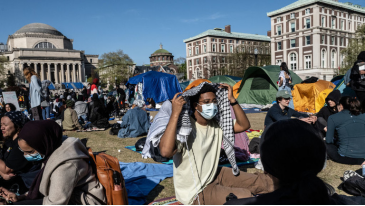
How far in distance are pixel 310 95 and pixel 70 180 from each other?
38.8ft

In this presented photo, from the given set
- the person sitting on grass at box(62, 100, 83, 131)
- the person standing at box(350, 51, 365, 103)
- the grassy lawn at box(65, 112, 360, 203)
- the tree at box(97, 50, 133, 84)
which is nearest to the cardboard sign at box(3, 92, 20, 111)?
the person sitting on grass at box(62, 100, 83, 131)

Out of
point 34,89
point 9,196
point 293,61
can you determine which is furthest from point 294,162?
point 293,61

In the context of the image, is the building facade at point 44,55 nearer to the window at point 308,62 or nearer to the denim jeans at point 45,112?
the window at point 308,62

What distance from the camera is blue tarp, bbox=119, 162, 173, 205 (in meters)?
3.59

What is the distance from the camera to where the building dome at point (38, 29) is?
258 feet

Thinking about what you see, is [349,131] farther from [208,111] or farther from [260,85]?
[260,85]

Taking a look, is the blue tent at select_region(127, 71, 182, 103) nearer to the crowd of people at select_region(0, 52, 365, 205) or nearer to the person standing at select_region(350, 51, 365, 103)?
the person standing at select_region(350, 51, 365, 103)

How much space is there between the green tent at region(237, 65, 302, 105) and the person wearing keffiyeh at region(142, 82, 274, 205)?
12084mm

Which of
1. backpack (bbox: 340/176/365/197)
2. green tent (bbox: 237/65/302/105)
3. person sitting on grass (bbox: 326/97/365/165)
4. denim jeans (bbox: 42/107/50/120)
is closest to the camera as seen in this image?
backpack (bbox: 340/176/365/197)

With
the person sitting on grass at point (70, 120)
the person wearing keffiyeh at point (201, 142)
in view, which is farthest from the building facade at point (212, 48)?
the person wearing keffiyeh at point (201, 142)

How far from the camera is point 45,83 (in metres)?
7.57

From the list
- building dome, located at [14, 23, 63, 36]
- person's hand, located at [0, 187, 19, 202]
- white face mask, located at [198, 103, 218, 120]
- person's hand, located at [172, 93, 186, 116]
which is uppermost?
building dome, located at [14, 23, 63, 36]

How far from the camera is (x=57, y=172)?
82.0 inches

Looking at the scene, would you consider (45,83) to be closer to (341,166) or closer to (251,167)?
(251,167)
